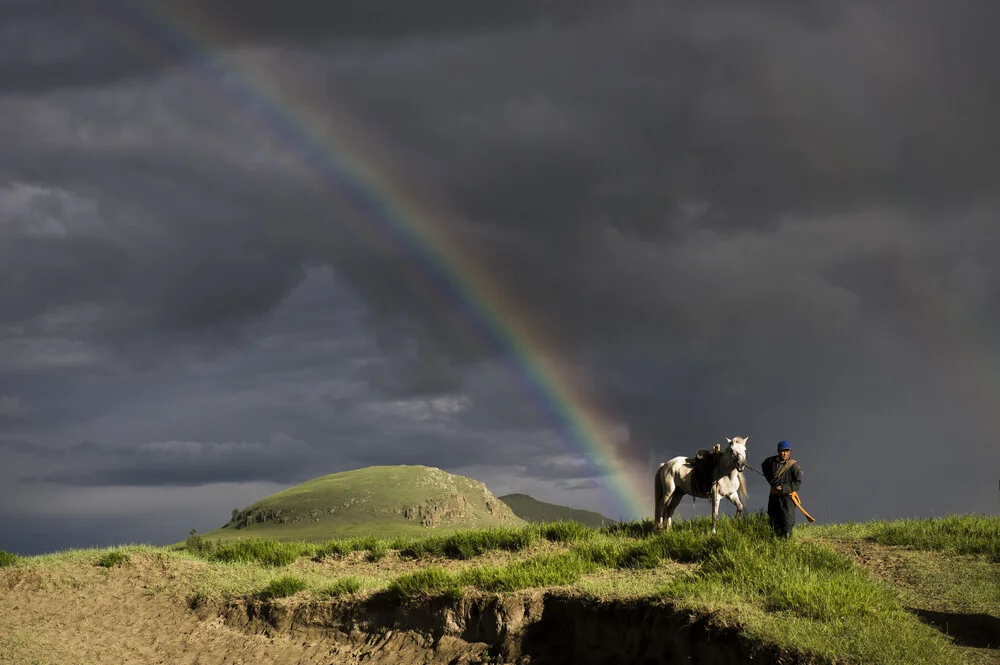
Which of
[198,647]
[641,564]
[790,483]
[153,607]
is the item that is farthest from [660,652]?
[153,607]

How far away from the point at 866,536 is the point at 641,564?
631 centimetres

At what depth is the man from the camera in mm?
19281

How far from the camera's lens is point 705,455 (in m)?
24.1

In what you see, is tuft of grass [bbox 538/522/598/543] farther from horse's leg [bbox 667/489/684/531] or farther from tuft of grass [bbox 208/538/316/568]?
tuft of grass [bbox 208/538/316/568]

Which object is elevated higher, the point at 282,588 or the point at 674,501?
the point at 674,501

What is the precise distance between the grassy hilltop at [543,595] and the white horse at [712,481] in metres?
0.91

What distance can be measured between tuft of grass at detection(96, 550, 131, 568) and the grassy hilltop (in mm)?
100

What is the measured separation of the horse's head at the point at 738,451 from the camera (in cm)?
2315

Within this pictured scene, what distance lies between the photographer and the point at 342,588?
20.8m

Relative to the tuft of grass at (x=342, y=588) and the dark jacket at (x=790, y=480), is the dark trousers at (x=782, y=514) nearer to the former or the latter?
the dark jacket at (x=790, y=480)

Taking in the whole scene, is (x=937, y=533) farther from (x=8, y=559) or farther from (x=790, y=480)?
(x=8, y=559)

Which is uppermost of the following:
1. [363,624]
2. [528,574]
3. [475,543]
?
[475,543]

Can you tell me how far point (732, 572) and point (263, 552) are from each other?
17622 mm

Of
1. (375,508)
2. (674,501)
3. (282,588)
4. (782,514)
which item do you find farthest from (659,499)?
(375,508)
